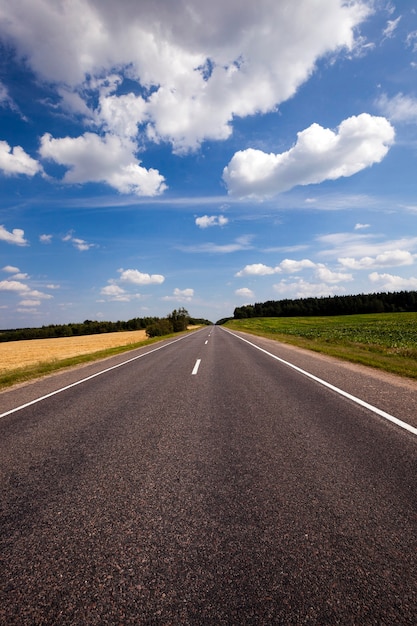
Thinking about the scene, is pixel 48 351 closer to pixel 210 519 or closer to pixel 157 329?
pixel 157 329

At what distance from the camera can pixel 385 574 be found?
79.4 inches

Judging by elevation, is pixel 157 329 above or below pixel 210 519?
above

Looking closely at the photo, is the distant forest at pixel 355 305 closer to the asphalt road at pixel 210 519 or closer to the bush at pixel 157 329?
the bush at pixel 157 329

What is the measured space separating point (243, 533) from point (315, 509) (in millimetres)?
732

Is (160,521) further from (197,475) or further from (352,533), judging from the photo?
(352,533)

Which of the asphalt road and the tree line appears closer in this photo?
the asphalt road

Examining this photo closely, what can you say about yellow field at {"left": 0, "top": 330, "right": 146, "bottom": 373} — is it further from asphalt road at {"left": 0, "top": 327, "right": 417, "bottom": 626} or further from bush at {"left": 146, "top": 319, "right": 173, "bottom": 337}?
asphalt road at {"left": 0, "top": 327, "right": 417, "bottom": 626}

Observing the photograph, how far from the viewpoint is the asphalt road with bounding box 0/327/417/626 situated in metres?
1.85

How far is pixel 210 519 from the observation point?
105 inches

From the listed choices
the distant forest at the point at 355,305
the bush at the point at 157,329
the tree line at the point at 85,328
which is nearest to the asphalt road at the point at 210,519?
the bush at the point at 157,329

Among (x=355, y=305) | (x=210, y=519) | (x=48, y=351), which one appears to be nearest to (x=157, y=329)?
(x=48, y=351)

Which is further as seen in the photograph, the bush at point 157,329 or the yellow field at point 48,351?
the bush at point 157,329

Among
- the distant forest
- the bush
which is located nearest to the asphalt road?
the bush

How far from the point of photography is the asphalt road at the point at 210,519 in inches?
72.8
